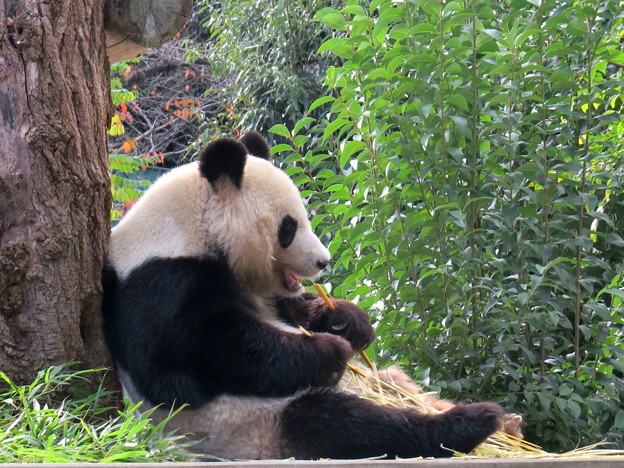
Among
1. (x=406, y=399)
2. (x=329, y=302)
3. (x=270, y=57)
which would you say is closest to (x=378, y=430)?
(x=406, y=399)

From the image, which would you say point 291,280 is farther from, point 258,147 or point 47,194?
point 47,194

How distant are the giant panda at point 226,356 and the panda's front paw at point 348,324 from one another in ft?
0.79

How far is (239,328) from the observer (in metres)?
2.83

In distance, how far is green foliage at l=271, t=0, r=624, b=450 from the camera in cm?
350

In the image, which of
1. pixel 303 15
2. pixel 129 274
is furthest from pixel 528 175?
pixel 303 15

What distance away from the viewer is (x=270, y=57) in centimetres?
938

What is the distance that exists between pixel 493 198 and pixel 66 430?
81.9 inches

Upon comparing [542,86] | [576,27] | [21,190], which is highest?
[576,27]

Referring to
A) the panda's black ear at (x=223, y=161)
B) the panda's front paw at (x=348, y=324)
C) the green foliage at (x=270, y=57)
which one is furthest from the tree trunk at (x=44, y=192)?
the green foliage at (x=270, y=57)

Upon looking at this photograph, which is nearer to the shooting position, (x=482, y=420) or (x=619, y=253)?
(x=482, y=420)

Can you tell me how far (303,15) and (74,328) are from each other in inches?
256

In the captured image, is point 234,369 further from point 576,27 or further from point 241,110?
point 241,110

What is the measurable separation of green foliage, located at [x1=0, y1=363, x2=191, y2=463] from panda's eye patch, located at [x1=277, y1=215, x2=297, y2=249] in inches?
35.5

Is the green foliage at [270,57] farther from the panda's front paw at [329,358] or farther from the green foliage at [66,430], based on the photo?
the green foliage at [66,430]
